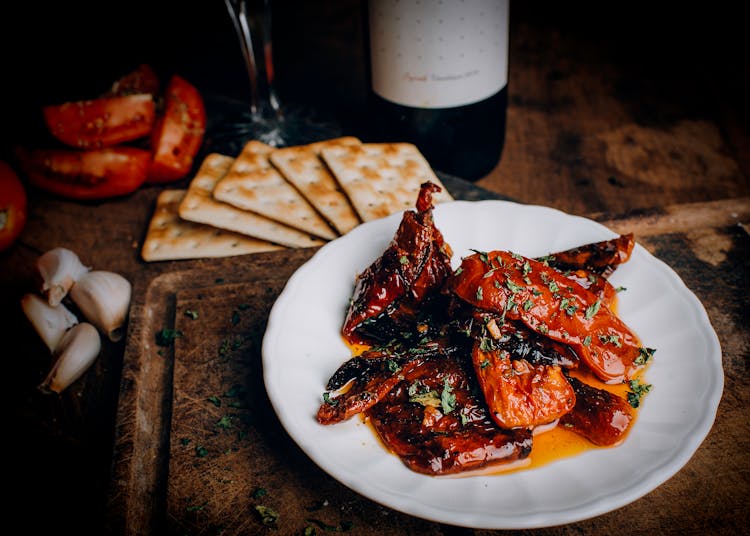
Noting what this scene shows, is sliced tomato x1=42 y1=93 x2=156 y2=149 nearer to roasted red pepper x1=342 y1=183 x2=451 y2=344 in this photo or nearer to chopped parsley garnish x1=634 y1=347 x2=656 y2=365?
roasted red pepper x1=342 y1=183 x2=451 y2=344

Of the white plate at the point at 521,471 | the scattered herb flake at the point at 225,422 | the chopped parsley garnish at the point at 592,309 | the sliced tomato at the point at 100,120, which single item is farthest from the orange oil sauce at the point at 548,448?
the sliced tomato at the point at 100,120

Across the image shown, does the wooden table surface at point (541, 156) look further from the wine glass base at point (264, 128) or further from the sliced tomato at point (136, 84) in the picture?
the sliced tomato at point (136, 84)

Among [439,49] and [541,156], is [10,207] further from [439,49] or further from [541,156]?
[541,156]

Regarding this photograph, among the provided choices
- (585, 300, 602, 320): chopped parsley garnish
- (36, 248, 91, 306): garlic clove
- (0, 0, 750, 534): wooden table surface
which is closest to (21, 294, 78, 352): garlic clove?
(36, 248, 91, 306): garlic clove

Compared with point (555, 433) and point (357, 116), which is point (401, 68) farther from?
point (555, 433)

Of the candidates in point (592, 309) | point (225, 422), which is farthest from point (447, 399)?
point (225, 422)

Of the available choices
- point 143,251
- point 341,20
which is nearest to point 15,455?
point 143,251
